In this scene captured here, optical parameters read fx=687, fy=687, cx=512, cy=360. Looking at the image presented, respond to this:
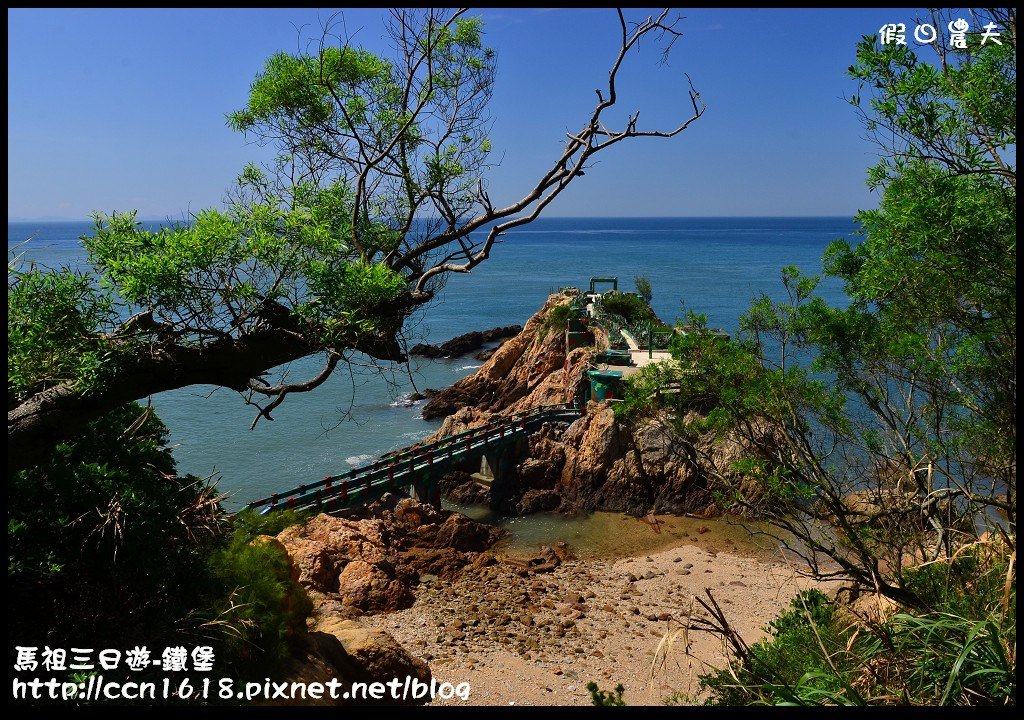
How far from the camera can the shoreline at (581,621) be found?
13.2 meters

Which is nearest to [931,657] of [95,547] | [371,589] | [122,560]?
[122,560]

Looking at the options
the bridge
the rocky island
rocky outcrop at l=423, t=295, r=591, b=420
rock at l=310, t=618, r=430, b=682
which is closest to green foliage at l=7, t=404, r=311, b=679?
the rocky island

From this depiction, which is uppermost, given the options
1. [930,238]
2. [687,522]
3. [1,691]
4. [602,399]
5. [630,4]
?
[630,4]

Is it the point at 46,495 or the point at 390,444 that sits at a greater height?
the point at 46,495

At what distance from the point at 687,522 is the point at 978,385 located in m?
13.9

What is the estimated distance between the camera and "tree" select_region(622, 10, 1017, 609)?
721cm

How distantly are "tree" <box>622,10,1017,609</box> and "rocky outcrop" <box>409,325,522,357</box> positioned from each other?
3827cm

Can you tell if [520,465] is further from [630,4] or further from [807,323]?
[630,4]

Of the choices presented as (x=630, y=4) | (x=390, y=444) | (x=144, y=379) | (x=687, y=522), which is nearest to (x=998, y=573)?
(x=630, y=4)

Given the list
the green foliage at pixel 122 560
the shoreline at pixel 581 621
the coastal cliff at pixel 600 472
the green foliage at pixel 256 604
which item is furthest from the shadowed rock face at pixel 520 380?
the green foliage at pixel 122 560

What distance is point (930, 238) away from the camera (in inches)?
290

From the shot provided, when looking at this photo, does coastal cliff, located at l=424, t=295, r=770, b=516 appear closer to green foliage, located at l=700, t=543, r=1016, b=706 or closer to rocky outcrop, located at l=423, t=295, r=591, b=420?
rocky outcrop, located at l=423, t=295, r=591, b=420

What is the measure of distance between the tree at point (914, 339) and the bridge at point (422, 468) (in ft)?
37.6

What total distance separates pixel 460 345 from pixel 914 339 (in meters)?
43.3
